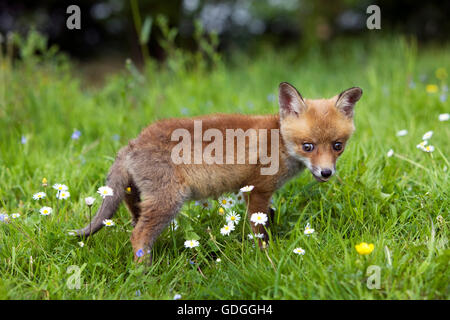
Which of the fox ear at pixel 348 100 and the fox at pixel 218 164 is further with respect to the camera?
the fox ear at pixel 348 100

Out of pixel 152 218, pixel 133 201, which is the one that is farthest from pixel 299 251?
pixel 133 201

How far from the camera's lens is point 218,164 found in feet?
9.86

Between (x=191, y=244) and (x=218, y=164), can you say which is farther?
(x=218, y=164)

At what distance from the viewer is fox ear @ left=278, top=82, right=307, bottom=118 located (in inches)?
120

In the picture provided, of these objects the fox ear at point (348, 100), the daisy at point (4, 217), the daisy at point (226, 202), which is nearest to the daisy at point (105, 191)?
the daisy at point (4, 217)

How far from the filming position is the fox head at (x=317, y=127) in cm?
292

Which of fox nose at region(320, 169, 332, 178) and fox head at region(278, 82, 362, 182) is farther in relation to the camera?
fox head at region(278, 82, 362, 182)

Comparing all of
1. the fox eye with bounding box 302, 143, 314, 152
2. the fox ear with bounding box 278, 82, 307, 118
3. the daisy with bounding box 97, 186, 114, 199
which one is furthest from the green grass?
the fox ear with bounding box 278, 82, 307, 118

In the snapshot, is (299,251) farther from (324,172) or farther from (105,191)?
(105,191)

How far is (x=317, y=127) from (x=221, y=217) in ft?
3.17

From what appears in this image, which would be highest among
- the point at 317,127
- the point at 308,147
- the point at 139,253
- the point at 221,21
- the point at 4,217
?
the point at 221,21

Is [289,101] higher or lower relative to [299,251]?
higher

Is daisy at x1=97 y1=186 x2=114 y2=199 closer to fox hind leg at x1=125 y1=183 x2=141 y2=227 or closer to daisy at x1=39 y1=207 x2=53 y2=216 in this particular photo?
fox hind leg at x1=125 y1=183 x2=141 y2=227

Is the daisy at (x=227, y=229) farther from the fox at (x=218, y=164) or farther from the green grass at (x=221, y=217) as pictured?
the fox at (x=218, y=164)
